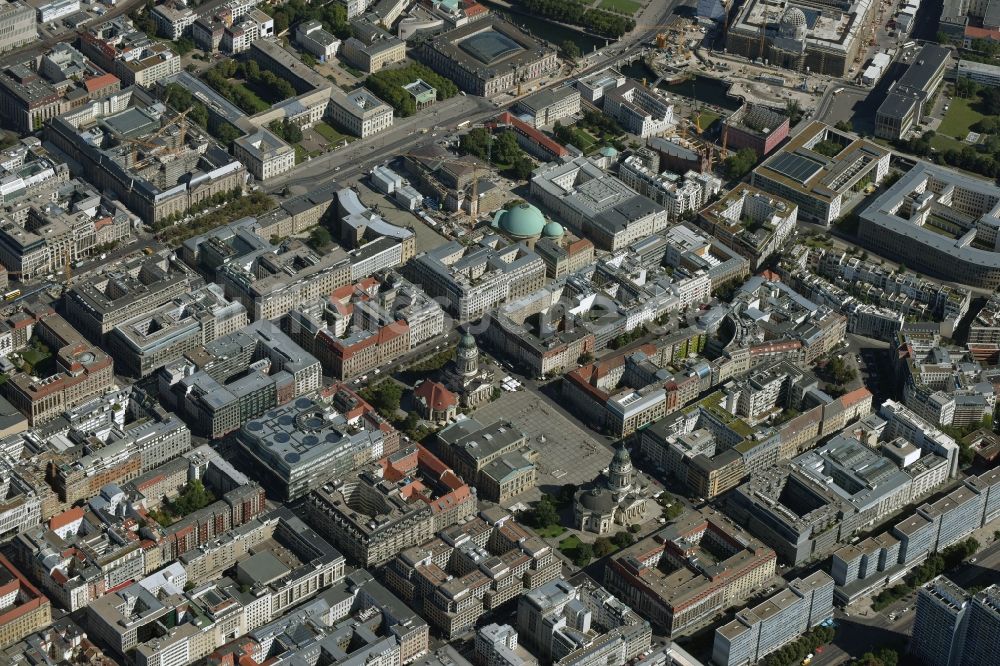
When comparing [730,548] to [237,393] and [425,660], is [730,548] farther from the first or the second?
[237,393]

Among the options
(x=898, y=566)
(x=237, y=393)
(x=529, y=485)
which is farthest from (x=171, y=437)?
(x=898, y=566)

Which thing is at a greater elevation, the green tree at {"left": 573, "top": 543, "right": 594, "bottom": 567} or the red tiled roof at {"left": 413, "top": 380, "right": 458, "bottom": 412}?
the red tiled roof at {"left": 413, "top": 380, "right": 458, "bottom": 412}

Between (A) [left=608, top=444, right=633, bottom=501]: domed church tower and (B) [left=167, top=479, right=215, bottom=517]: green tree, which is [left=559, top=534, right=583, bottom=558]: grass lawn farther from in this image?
(B) [left=167, top=479, right=215, bottom=517]: green tree

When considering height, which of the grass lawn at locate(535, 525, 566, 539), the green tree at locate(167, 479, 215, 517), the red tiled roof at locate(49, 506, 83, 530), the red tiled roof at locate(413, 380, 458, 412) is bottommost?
the green tree at locate(167, 479, 215, 517)

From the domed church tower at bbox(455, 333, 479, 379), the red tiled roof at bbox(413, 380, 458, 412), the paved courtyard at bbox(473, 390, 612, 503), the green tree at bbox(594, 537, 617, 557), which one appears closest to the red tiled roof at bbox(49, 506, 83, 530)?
the red tiled roof at bbox(413, 380, 458, 412)

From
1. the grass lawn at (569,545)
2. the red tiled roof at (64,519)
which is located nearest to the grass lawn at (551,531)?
the grass lawn at (569,545)

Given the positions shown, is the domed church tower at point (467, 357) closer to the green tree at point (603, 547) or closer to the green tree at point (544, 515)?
the green tree at point (544, 515)
